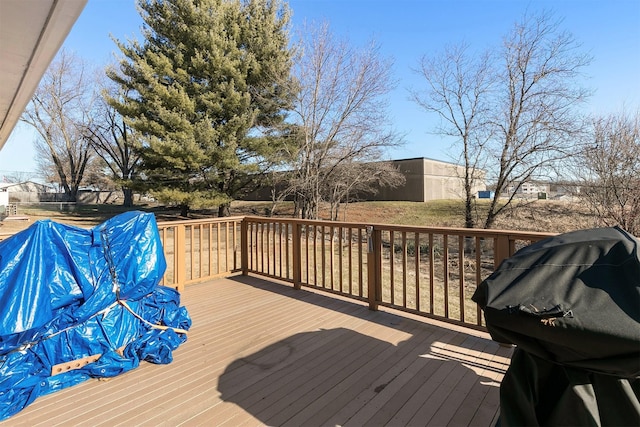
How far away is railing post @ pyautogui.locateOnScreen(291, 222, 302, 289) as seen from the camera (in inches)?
166

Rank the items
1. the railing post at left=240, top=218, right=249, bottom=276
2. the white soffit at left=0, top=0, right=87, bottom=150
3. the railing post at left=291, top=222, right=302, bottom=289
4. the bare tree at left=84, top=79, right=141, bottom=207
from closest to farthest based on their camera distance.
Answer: the white soffit at left=0, top=0, right=87, bottom=150
the railing post at left=291, top=222, right=302, bottom=289
the railing post at left=240, top=218, right=249, bottom=276
the bare tree at left=84, top=79, right=141, bottom=207

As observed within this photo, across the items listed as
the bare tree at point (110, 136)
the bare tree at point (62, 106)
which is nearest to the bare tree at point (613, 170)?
the bare tree at point (110, 136)

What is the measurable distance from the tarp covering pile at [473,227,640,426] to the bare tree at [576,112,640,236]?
8.46 metres

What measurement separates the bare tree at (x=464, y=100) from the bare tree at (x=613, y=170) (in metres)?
2.46

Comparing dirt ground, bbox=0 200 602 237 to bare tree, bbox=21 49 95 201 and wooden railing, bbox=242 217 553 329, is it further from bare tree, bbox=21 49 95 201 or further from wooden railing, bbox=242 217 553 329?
bare tree, bbox=21 49 95 201

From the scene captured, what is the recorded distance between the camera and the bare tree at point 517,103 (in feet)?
28.3

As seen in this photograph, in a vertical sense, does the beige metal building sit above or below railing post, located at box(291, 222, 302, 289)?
above

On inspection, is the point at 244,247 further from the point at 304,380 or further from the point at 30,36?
the point at 30,36

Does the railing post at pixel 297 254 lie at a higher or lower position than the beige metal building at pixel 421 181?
lower

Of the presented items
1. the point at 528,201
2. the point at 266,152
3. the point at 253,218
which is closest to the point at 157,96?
the point at 266,152

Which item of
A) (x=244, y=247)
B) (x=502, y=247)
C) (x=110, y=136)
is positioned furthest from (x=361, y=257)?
(x=110, y=136)

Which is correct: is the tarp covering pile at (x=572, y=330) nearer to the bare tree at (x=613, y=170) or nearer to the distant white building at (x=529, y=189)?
the bare tree at (x=613, y=170)

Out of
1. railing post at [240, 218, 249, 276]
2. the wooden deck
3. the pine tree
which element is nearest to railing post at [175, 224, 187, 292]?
railing post at [240, 218, 249, 276]

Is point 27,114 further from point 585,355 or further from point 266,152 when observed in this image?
point 585,355
